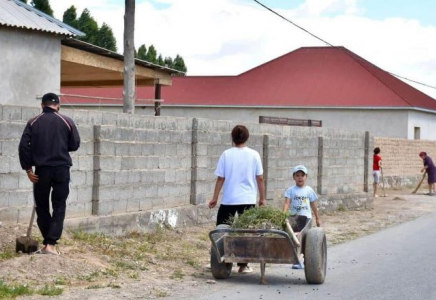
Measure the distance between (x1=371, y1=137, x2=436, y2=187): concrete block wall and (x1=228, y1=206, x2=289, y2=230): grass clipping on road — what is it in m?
22.7

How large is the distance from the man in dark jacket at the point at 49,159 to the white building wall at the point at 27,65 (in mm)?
8291

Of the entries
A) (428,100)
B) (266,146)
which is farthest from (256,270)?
(428,100)

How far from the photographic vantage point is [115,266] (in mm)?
10719

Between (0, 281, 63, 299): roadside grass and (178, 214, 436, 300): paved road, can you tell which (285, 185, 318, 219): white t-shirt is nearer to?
(178, 214, 436, 300): paved road

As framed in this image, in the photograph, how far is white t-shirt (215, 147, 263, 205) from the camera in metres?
10.4

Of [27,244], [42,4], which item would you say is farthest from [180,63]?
[27,244]

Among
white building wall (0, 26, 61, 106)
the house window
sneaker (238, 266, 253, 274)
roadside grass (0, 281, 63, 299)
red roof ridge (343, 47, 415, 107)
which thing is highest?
red roof ridge (343, 47, 415, 107)

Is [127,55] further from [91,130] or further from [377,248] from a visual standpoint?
[377,248]

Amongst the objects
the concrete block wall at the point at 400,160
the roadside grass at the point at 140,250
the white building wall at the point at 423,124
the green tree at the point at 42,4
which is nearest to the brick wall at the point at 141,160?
the roadside grass at the point at 140,250

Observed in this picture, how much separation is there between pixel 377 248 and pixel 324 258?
13.3 ft

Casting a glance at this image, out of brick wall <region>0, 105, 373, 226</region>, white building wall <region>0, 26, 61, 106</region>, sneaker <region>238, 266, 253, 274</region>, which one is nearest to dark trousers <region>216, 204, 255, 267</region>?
sneaker <region>238, 266, 253, 274</region>

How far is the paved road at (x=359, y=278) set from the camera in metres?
9.31

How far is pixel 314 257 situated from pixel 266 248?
2.07ft

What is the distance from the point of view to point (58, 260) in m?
9.95
